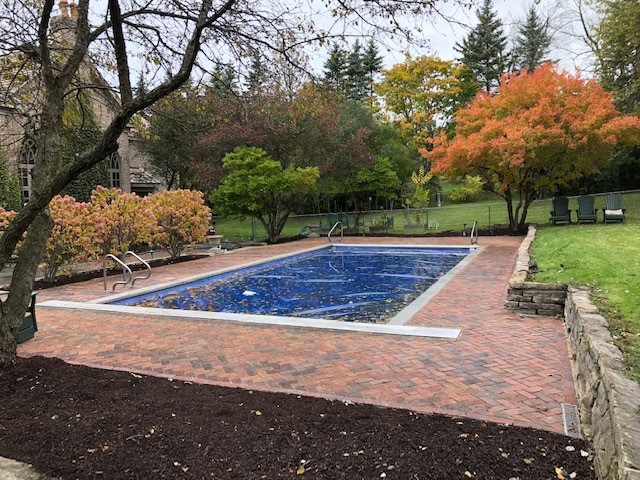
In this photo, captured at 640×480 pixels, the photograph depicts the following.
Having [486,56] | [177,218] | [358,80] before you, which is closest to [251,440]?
[177,218]

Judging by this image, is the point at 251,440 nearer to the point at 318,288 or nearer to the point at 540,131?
the point at 318,288

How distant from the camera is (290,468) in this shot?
8.28ft

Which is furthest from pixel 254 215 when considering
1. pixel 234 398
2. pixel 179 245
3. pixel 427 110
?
pixel 427 110

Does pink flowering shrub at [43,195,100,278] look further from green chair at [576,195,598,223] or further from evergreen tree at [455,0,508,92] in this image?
evergreen tree at [455,0,508,92]

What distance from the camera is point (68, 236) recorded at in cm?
988

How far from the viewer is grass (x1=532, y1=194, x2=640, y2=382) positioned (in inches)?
145

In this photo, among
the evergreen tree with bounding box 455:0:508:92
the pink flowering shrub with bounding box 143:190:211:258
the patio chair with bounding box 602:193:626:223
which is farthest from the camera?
the evergreen tree with bounding box 455:0:508:92

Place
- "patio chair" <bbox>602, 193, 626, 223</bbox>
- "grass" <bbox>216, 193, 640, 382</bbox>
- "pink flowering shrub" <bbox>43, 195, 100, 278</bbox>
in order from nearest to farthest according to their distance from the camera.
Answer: "grass" <bbox>216, 193, 640, 382</bbox> → "pink flowering shrub" <bbox>43, 195, 100, 278</bbox> → "patio chair" <bbox>602, 193, 626, 223</bbox>

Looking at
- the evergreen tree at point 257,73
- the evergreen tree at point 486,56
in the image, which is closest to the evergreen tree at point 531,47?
the evergreen tree at point 486,56

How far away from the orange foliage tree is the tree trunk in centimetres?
1423

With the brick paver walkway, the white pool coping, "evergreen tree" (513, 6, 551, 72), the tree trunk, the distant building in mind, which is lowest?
the brick paver walkway

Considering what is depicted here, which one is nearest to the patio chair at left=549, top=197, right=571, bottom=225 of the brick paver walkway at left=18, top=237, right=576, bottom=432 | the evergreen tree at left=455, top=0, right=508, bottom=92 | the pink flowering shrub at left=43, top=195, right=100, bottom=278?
the brick paver walkway at left=18, top=237, right=576, bottom=432

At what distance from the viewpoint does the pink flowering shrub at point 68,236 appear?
384 inches

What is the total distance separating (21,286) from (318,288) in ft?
20.6
